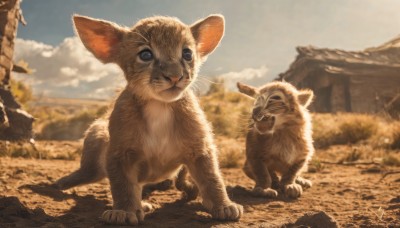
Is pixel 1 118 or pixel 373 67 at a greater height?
pixel 373 67

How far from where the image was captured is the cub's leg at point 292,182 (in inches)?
187

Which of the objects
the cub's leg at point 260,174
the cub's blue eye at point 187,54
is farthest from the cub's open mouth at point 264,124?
the cub's blue eye at point 187,54

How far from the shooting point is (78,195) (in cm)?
475

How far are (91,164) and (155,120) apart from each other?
5.43 feet

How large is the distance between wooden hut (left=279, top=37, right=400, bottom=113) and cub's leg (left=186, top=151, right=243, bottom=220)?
20348 mm

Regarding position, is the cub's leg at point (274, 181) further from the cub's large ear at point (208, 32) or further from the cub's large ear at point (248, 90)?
the cub's large ear at point (208, 32)

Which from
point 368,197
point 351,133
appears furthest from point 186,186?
point 351,133

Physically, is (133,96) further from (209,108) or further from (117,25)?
(209,108)

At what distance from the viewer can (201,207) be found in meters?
4.06

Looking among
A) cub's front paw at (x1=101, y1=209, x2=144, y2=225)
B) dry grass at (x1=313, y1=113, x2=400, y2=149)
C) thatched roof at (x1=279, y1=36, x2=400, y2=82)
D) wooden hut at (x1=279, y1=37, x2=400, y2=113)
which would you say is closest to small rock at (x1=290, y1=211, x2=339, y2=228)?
cub's front paw at (x1=101, y1=209, x2=144, y2=225)

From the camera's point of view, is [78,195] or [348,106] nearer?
[78,195]

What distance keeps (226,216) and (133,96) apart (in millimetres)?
1319

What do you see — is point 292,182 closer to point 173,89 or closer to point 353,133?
point 173,89

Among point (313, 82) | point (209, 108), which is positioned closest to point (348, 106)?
point (313, 82)
